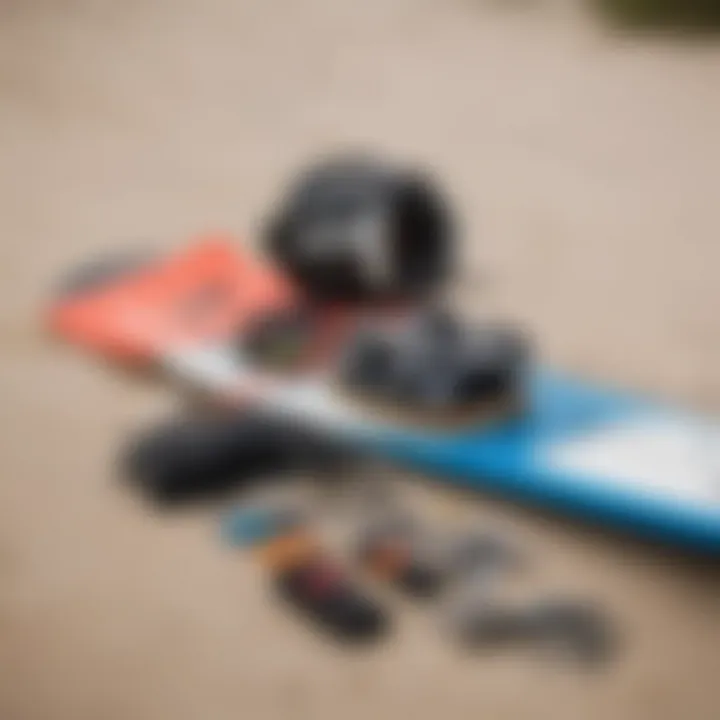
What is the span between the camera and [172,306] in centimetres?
150

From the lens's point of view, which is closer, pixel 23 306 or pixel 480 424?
→ pixel 480 424

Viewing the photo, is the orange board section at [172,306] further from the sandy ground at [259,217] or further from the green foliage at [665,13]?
the green foliage at [665,13]

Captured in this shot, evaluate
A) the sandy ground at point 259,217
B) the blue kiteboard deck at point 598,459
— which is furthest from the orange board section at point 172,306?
the blue kiteboard deck at point 598,459

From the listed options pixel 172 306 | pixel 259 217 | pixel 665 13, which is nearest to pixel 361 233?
pixel 172 306

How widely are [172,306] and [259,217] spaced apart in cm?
33

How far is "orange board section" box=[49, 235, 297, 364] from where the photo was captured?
4.75 ft

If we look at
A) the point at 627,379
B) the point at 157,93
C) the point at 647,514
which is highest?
the point at 157,93

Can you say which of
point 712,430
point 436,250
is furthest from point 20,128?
point 712,430

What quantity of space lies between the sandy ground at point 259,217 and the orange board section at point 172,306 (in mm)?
41

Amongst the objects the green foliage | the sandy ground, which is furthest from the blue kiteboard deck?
the green foliage

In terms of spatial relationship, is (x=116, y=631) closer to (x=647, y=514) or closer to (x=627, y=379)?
(x=647, y=514)

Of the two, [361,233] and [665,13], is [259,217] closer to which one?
[361,233]

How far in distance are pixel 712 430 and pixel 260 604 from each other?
1.43 ft

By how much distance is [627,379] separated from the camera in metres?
1.39
